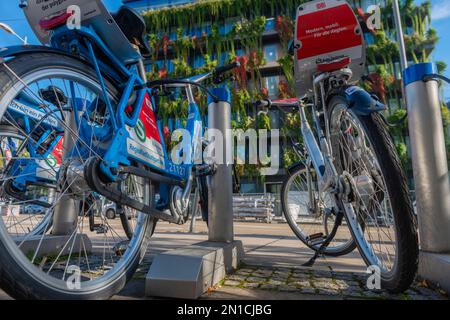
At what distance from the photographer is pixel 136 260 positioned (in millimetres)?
1814

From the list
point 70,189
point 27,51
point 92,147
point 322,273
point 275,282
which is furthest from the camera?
point 322,273

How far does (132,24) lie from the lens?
6.48 feet

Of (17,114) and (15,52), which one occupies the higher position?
(17,114)

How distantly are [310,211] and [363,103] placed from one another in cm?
161

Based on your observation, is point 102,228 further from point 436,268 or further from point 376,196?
point 436,268

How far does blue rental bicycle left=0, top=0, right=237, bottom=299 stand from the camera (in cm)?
124

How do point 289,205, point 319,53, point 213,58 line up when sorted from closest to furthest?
point 319,53
point 289,205
point 213,58

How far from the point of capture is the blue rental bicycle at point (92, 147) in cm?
124

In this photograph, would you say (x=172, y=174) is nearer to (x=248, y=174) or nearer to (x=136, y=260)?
(x=136, y=260)

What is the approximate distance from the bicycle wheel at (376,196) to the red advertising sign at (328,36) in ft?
1.44

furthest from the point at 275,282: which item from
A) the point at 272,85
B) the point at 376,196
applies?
the point at 272,85
